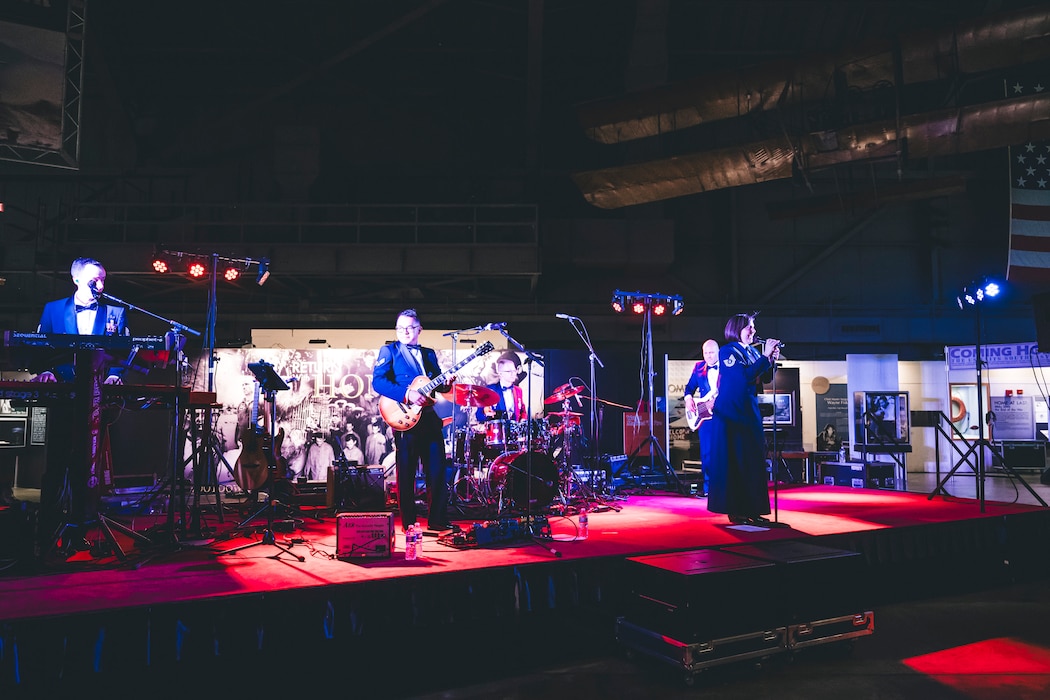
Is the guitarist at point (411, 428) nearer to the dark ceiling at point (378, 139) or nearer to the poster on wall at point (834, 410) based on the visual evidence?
the dark ceiling at point (378, 139)

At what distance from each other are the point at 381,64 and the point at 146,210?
692 cm

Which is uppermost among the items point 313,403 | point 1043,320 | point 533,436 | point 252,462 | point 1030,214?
point 1030,214

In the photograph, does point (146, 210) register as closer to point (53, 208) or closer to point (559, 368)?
point (53, 208)

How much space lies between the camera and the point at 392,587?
411 centimetres

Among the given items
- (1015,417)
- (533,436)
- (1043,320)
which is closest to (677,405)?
(1043,320)

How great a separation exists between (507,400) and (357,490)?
2804 millimetres

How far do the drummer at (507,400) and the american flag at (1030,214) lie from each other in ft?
28.8

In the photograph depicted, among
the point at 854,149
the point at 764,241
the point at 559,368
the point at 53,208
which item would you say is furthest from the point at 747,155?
the point at 53,208

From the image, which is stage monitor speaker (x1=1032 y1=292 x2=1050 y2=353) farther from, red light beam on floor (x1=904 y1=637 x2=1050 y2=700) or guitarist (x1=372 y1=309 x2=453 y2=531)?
guitarist (x1=372 y1=309 x2=453 y2=531)

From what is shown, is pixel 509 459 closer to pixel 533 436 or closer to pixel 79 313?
pixel 533 436

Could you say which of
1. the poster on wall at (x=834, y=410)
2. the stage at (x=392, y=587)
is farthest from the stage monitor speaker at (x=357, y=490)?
the poster on wall at (x=834, y=410)

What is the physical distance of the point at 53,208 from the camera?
55.9 feet

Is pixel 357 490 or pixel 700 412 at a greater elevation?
pixel 700 412

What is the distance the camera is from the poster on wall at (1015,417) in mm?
16672
